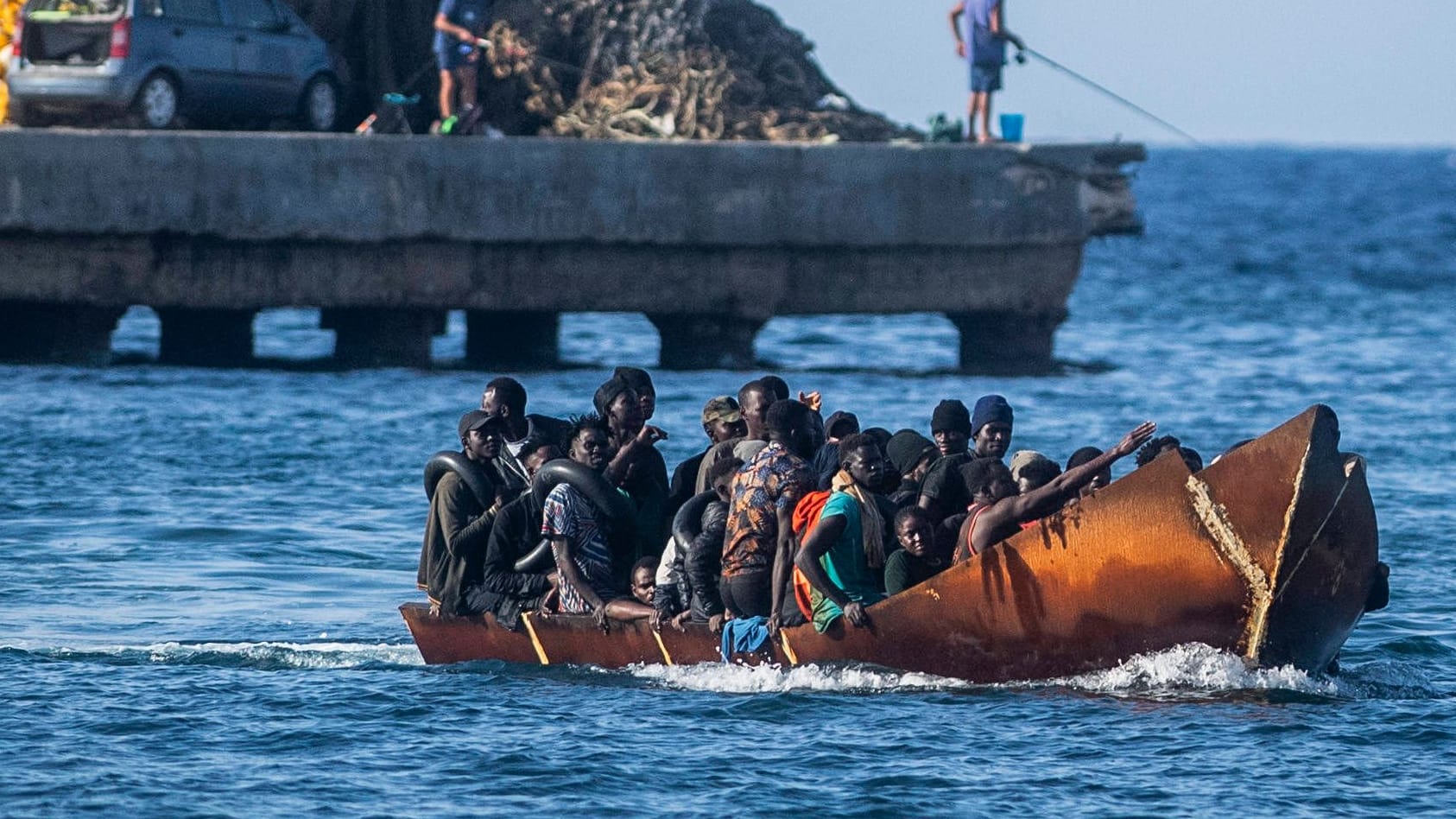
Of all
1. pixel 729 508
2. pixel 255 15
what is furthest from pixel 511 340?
pixel 729 508

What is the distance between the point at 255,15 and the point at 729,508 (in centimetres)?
1427

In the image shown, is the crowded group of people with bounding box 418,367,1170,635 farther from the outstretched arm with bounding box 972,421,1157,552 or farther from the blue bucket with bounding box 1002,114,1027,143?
the blue bucket with bounding box 1002,114,1027,143

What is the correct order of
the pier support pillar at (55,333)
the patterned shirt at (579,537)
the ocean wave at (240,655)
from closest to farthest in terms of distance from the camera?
the patterned shirt at (579,537) → the ocean wave at (240,655) → the pier support pillar at (55,333)

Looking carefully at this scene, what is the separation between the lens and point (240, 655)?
511 inches

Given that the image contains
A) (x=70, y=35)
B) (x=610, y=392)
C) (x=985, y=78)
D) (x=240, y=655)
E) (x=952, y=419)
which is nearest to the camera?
(x=952, y=419)

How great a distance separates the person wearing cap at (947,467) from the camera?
11711 mm

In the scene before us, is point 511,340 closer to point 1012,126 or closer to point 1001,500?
point 1012,126

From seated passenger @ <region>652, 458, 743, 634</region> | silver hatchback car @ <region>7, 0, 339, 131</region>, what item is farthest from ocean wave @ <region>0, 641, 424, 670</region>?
silver hatchback car @ <region>7, 0, 339, 131</region>

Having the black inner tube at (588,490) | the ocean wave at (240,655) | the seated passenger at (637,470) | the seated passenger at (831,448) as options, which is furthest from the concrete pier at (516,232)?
the black inner tube at (588,490)

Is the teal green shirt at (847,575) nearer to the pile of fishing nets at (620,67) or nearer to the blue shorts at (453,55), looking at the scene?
the blue shorts at (453,55)

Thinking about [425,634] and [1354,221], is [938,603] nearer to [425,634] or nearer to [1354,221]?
[425,634]

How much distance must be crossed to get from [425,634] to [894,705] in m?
2.72

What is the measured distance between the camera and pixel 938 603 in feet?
37.0

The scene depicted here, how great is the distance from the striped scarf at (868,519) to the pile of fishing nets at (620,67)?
45.8 feet
